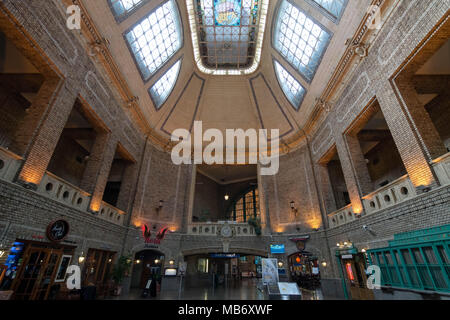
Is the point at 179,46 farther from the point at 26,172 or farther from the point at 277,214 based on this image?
the point at 277,214

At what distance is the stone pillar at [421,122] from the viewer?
748 centimetres

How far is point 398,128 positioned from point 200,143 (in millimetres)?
14837

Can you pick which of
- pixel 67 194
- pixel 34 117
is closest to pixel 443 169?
pixel 67 194

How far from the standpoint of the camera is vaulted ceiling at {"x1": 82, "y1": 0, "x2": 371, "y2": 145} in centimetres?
1186

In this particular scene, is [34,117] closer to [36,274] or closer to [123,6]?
[36,274]

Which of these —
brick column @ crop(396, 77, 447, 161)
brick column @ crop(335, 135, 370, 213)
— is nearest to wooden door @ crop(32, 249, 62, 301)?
brick column @ crop(335, 135, 370, 213)

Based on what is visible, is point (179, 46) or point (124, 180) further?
point (179, 46)

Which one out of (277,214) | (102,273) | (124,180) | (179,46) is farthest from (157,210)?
(179,46)

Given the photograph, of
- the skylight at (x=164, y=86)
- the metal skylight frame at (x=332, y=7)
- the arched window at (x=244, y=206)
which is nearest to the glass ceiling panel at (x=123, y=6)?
the skylight at (x=164, y=86)

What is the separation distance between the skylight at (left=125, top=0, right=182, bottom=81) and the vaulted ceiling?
2.2 inches

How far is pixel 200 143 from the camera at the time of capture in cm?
2009

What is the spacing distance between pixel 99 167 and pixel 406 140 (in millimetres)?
14183

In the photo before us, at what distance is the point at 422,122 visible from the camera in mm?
7945
